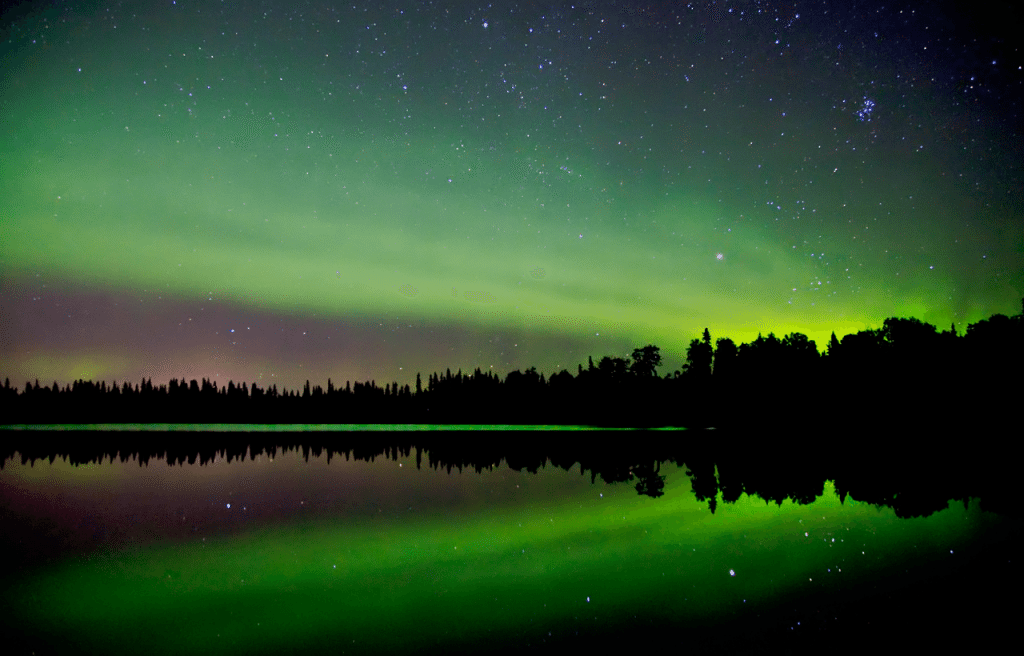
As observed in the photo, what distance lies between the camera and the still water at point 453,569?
17.5ft

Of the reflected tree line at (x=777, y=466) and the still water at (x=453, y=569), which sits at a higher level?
the still water at (x=453, y=569)

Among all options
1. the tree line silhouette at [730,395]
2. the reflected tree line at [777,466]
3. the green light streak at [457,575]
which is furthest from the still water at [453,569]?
the tree line silhouette at [730,395]

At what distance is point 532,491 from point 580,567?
6299 millimetres

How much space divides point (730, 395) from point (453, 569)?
67.8m

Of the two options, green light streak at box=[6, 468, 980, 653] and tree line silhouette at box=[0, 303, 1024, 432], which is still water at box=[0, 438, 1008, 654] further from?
tree line silhouette at box=[0, 303, 1024, 432]

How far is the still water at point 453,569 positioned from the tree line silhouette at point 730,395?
38.1 m

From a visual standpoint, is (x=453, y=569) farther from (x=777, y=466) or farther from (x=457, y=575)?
(x=777, y=466)

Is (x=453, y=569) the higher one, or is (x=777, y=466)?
(x=453, y=569)

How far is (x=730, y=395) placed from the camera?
2685 inches

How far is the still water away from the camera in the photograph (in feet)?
17.5

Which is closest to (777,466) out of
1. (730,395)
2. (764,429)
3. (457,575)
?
(457,575)

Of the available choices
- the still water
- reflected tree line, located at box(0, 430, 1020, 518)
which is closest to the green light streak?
the still water

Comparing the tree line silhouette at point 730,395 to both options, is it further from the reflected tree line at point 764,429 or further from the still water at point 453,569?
the still water at point 453,569

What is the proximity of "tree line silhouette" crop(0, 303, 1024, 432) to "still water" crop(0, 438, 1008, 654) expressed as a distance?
38.1 meters
